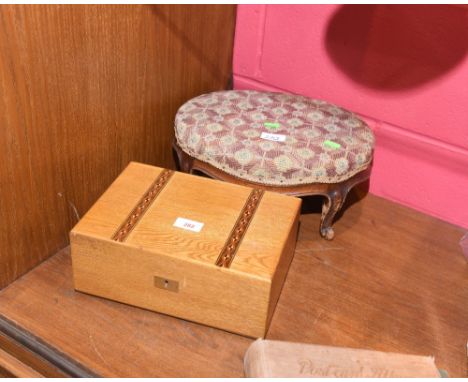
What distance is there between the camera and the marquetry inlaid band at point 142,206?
1.28 metres

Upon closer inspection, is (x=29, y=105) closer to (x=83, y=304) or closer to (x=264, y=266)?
(x=83, y=304)

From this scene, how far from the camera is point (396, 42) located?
1663 mm

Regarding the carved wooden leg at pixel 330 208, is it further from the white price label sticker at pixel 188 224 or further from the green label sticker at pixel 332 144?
the white price label sticker at pixel 188 224

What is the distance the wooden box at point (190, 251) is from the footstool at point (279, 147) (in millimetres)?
74

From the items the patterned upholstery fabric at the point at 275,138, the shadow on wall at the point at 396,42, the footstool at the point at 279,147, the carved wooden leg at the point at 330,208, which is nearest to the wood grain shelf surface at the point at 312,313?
Result: the carved wooden leg at the point at 330,208

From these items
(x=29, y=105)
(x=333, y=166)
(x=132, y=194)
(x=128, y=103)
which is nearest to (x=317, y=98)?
(x=333, y=166)

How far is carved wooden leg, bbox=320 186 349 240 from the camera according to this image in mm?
1512

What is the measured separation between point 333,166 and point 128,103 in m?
0.57

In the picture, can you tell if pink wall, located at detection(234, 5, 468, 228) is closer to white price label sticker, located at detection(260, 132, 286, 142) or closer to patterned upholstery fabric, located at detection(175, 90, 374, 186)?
patterned upholstery fabric, located at detection(175, 90, 374, 186)

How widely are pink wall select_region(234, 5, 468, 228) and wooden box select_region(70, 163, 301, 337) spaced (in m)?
0.53

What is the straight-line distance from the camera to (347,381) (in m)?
1.12

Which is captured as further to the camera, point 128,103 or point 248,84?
point 248,84

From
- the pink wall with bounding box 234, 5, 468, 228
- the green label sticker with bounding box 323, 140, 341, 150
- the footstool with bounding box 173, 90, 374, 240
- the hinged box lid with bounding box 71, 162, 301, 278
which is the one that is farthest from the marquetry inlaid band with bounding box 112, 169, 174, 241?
the pink wall with bounding box 234, 5, 468, 228

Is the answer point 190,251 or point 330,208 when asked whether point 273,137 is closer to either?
point 330,208
